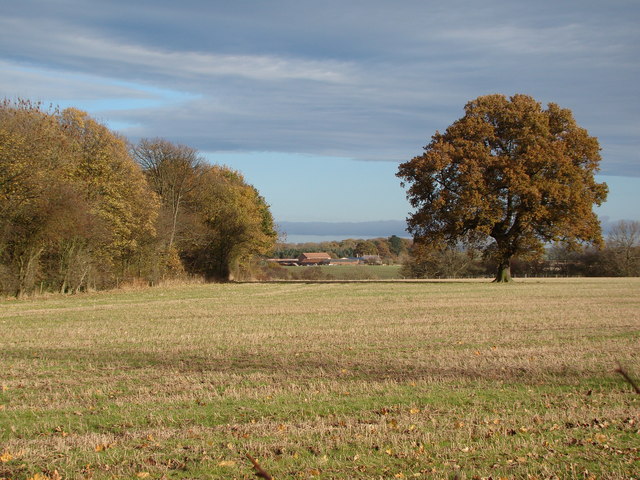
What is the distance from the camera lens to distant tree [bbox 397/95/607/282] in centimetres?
4241

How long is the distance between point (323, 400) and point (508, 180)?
3593 cm

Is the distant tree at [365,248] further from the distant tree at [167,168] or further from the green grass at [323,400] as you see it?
the green grass at [323,400]

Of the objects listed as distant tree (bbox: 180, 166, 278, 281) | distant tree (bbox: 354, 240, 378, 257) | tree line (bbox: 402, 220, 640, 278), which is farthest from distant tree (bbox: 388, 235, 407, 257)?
distant tree (bbox: 180, 166, 278, 281)

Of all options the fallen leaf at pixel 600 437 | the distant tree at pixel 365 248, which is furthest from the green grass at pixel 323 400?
the distant tree at pixel 365 248

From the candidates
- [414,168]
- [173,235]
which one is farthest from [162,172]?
[414,168]

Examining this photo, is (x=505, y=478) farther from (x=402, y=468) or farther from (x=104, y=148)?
(x=104, y=148)

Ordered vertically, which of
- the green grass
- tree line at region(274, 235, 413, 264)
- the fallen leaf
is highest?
tree line at region(274, 235, 413, 264)

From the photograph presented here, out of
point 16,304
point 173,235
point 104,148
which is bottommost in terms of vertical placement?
point 16,304

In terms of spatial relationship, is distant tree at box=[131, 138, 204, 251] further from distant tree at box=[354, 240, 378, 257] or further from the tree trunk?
distant tree at box=[354, 240, 378, 257]

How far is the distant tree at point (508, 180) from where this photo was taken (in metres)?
42.4

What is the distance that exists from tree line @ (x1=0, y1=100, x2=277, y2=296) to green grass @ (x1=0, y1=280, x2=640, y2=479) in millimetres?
13282

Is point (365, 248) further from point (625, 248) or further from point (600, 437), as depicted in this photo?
point (600, 437)

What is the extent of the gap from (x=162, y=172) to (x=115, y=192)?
665 inches

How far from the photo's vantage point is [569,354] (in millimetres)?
13617
